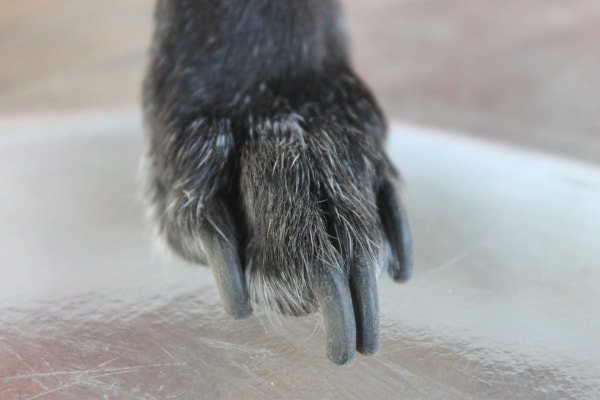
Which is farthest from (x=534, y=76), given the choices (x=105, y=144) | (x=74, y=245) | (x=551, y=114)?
(x=74, y=245)

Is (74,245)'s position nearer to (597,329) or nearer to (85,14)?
(597,329)

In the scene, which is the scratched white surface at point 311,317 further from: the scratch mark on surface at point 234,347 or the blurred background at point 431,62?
the blurred background at point 431,62

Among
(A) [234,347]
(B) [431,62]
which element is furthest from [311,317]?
(B) [431,62]

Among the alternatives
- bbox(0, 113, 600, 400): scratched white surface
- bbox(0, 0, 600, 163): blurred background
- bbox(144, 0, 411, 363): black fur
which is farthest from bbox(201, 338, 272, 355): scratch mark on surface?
bbox(0, 0, 600, 163): blurred background

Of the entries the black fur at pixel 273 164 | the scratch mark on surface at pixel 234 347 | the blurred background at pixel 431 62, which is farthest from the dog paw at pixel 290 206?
the blurred background at pixel 431 62

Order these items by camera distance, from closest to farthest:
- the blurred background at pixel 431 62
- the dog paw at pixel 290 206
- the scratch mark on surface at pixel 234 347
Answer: the dog paw at pixel 290 206, the scratch mark on surface at pixel 234 347, the blurred background at pixel 431 62

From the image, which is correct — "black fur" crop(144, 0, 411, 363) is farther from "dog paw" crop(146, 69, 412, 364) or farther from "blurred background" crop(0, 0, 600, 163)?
"blurred background" crop(0, 0, 600, 163)
